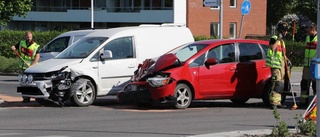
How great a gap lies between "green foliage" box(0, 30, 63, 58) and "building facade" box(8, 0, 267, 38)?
43.9 feet

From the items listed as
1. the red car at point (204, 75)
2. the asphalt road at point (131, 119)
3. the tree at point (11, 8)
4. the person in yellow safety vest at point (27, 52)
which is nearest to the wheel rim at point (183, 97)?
the red car at point (204, 75)

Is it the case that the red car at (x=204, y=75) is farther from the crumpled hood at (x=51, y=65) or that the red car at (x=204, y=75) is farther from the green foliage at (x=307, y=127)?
the green foliage at (x=307, y=127)

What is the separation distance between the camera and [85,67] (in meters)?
16.1

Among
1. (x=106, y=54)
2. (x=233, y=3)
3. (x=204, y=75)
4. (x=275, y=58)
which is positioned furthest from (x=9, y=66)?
(x=233, y=3)

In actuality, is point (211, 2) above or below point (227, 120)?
above

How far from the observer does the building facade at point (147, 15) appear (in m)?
58.4

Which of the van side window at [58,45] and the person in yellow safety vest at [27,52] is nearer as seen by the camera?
the person in yellow safety vest at [27,52]

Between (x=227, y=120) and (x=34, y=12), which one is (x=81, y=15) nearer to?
(x=34, y=12)

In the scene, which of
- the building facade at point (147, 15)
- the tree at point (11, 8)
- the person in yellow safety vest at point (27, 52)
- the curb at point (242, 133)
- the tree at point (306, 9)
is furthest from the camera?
the tree at point (306, 9)

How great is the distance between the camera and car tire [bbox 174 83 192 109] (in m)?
15.3

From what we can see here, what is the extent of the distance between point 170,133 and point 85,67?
4926 mm

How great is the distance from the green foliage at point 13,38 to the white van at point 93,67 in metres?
24.8

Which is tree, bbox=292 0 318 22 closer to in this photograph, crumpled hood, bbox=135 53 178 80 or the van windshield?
the van windshield

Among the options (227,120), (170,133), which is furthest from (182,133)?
(227,120)
